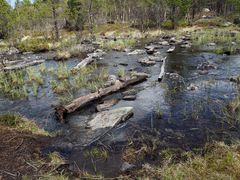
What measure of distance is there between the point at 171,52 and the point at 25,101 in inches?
715

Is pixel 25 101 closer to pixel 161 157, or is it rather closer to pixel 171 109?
pixel 171 109

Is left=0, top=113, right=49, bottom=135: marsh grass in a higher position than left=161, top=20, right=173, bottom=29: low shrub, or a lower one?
lower

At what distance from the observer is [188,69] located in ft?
68.9

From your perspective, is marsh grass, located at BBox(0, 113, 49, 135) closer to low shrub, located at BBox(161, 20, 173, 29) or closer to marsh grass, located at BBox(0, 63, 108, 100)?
marsh grass, located at BBox(0, 63, 108, 100)

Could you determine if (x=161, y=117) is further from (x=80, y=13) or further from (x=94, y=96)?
(x=80, y=13)

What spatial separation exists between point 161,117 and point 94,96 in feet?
13.2

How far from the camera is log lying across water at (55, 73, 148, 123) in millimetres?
12570

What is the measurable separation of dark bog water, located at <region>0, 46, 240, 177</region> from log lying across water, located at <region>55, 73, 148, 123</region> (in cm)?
32

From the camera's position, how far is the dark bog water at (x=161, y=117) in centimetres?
934

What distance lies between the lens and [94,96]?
1438 cm

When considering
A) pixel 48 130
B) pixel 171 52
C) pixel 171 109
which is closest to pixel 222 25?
pixel 171 52

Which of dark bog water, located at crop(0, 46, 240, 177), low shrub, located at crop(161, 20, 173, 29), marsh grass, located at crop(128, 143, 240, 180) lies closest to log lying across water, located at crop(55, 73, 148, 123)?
dark bog water, located at crop(0, 46, 240, 177)

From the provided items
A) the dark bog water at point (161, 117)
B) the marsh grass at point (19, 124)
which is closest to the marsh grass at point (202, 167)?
the dark bog water at point (161, 117)

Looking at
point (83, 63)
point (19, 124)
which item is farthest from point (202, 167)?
point (83, 63)
